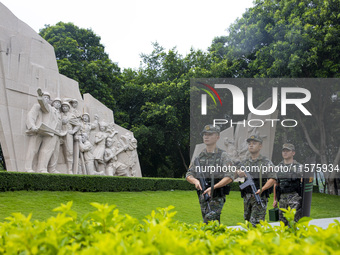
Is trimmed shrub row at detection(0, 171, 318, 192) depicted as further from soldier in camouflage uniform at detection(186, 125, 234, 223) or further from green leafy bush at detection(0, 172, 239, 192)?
soldier in camouflage uniform at detection(186, 125, 234, 223)

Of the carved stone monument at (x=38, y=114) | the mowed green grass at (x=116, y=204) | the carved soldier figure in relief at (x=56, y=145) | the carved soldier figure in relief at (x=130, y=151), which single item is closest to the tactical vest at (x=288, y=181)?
the mowed green grass at (x=116, y=204)

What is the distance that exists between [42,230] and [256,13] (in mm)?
19424

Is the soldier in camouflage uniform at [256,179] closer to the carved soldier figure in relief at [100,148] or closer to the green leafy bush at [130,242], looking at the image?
the green leafy bush at [130,242]

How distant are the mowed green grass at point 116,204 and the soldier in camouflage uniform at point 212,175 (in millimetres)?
3066

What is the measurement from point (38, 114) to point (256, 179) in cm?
942

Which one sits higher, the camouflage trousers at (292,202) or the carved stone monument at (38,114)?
the carved stone monument at (38,114)

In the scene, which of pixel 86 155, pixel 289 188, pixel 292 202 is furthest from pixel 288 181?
pixel 86 155

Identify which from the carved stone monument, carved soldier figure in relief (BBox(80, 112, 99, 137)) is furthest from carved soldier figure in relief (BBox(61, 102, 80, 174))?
carved soldier figure in relief (BBox(80, 112, 99, 137))

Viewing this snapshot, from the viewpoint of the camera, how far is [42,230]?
1835mm

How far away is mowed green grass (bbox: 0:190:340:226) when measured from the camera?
8.38 metres

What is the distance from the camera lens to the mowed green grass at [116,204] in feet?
27.5

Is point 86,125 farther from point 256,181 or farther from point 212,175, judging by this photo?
point 212,175

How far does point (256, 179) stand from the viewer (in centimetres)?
579

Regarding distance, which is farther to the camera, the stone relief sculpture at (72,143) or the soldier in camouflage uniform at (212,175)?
the stone relief sculpture at (72,143)
